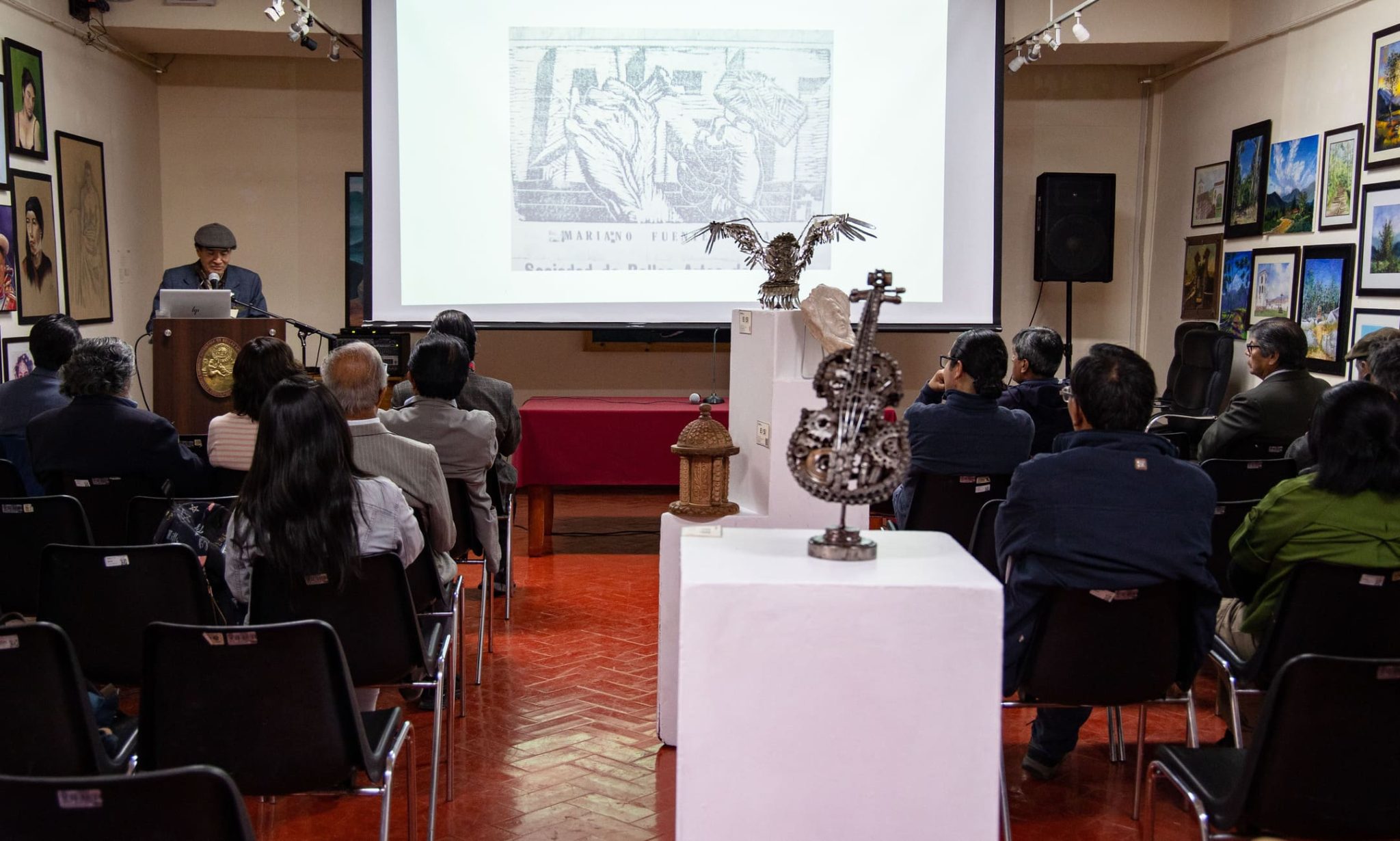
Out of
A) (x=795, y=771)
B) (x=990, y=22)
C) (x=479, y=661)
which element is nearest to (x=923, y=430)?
(x=479, y=661)

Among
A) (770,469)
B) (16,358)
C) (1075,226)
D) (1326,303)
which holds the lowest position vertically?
(770,469)

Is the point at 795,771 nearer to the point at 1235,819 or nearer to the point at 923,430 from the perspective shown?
the point at 1235,819

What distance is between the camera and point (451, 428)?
417 centimetres

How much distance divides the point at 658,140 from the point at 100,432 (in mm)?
4111

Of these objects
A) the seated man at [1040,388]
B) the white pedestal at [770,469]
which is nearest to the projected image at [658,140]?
the seated man at [1040,388]

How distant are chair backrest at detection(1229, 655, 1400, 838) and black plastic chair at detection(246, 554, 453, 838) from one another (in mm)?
1815

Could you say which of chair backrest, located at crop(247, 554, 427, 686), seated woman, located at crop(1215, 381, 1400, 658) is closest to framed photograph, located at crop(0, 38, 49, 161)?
chair backrest, located at crop(247, 554, 427, 686)

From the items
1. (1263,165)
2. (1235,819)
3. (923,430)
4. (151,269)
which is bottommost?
(1235,819)

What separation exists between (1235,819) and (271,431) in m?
2.17

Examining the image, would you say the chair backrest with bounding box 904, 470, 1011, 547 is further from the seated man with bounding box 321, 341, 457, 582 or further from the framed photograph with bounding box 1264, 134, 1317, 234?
the framed photograph with bounding box 1264, 134, 1317, 234

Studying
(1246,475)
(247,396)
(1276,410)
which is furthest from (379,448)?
(1276,410)

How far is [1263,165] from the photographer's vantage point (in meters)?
6.89

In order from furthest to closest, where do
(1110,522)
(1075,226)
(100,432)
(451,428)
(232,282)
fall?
(1075,226)
(232,282)
(451,428)
(100,432)
(1110,522)

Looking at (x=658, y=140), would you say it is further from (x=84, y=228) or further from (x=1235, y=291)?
(x=1235, y=291)
